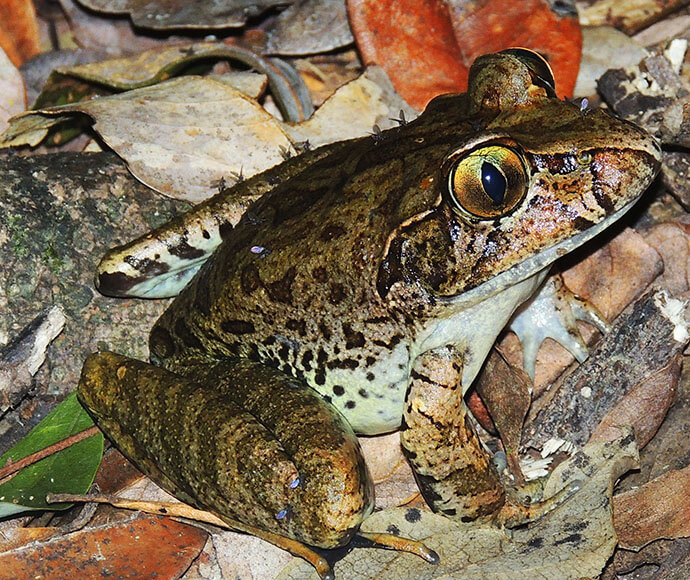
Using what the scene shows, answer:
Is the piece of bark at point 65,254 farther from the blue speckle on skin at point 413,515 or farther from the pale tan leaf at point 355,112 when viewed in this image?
the blue speckle on skin at point 413,515

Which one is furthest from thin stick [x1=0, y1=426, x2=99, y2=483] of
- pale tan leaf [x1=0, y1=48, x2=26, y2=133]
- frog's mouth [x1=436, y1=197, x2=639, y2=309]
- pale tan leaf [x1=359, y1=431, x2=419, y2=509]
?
pale tan leaf [x1=0, y1=48, x2=26, y2=133]

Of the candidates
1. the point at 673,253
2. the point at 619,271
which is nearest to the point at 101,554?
the point at 619,271

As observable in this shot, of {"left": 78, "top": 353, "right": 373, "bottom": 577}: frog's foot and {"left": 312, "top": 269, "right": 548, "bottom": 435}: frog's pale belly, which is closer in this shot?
{"left": 78, "top": 353, "right": 373, "bottom": 577}: frog's foot

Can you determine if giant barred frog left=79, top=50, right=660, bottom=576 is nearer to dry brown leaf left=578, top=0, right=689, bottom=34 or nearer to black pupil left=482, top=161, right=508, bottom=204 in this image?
black pupil left=482, top=161, right=508, bottom=204

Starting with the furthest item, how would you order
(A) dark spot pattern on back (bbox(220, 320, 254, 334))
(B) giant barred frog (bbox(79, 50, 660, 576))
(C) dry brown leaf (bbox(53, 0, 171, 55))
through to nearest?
(C) dry brown leaf (bbox(53, 0, 171, 55))
(A) dark spot pattern on back (bbox(220, 320, 254, 334))
(B) giant barred frog (bbox(79, 50, 660, 576))

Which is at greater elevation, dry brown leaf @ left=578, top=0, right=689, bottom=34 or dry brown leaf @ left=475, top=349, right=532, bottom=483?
dry brown leaf @ left=578, top=0, right=689, bottom=34

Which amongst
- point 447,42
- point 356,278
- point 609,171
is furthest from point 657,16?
point 356,278

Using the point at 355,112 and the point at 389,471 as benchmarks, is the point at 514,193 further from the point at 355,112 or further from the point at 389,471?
the point at 355,112
